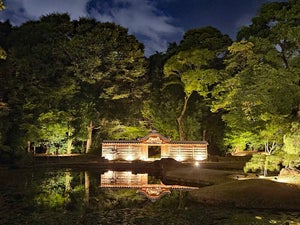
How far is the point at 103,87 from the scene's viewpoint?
124 feet

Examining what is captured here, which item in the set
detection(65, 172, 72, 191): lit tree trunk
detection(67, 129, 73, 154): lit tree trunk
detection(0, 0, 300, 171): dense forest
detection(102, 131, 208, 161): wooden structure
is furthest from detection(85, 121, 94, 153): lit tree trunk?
detection(65, 172, 72, 191): lit tree trunk

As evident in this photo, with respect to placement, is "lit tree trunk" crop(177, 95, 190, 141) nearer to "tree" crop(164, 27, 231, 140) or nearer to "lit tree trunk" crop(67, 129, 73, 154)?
"tree" crop(164, 27, 231, 140)

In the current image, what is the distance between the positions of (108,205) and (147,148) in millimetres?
19556

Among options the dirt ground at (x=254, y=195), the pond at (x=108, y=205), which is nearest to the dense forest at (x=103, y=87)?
the pond at (x=108, y=205)

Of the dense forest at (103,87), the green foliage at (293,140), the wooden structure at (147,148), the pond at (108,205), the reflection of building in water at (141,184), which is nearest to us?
the pond at (108,205)

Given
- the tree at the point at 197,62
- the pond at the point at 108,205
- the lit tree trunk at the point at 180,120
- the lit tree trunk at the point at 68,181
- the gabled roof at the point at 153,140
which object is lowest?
the pond at the point at 108,205

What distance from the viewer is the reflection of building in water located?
18.7 meters

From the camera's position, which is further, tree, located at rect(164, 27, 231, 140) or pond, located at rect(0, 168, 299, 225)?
tree, located at rect(164, 27, 231, 140)

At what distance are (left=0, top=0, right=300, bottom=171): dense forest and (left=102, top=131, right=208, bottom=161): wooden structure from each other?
2385 mm

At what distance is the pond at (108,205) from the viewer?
40.8 ft

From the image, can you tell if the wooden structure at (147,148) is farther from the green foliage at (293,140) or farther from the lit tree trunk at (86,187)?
the green foliage at (293,140)

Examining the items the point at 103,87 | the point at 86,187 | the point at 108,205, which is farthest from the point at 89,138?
the point at 108,205

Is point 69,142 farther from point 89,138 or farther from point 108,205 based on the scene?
point 108,205

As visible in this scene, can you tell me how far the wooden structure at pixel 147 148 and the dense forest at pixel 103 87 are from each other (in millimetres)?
2385
